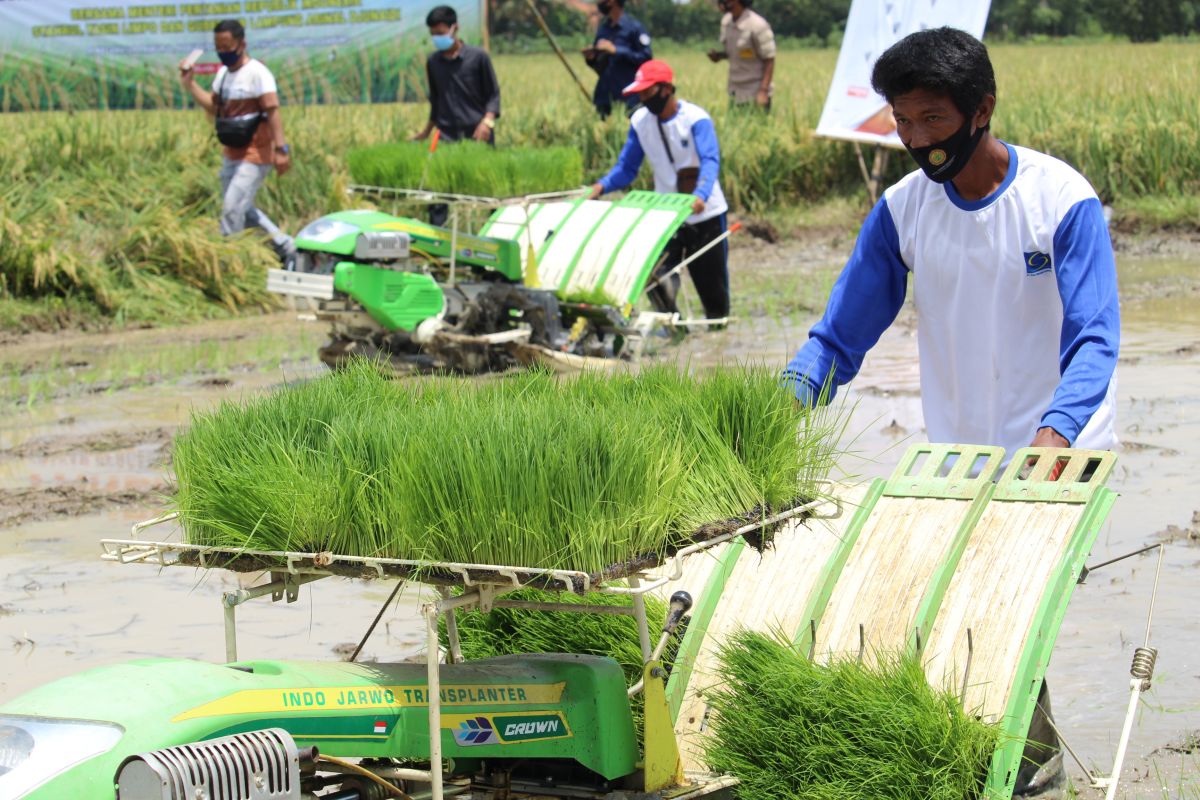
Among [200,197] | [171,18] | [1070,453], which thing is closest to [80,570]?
[1070,453]

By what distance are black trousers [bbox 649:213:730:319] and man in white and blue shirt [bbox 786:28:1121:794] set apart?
7071mm

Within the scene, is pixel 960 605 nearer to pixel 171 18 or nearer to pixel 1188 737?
pixel 1188 737

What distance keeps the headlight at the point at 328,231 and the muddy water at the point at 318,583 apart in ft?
3.93

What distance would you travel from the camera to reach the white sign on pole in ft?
51.2

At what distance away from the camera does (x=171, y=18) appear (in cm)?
1692

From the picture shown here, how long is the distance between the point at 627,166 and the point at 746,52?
6.70m

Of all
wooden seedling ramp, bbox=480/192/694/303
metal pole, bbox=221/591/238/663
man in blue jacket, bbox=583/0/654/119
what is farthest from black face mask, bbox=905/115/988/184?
man in blue jacket, bbox=583/0/654/119

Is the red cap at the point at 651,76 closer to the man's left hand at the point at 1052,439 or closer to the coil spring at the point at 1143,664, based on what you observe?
the man's left hand at the point at 1052,439

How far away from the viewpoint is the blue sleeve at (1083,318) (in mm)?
3285

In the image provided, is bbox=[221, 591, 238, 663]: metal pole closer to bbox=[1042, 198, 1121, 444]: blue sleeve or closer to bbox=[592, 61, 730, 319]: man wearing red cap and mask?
bbox=[1042, 198, 1121, 444]: blue sleeve

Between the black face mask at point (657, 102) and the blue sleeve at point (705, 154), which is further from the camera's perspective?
the blue sleeve at point (705, 154)

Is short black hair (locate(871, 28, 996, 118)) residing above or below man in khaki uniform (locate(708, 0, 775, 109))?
above

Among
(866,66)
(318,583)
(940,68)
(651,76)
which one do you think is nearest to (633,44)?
(866,66)

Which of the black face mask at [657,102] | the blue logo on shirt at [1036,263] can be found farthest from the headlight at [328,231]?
the blue logo on shirt at [1036,263]
